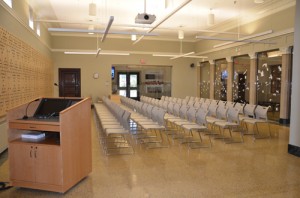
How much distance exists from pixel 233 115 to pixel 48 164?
16.8 feet

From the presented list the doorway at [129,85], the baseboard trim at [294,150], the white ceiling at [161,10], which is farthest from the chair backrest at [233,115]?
the doorway at [129,85]

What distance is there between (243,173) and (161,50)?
40.1 ft

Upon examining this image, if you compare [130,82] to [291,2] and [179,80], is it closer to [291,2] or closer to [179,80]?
[179,80]

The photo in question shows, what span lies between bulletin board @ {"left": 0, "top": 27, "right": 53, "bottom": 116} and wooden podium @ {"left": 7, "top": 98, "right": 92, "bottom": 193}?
Answer: 2.01m

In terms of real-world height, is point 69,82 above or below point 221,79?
below

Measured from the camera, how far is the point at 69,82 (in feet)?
48.5

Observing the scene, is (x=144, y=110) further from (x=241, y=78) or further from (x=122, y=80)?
(x=122, y=80)

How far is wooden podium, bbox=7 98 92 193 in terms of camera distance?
3.36 m

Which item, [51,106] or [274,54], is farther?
[274,54]

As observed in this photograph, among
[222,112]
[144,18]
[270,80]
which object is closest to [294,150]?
[222,112]

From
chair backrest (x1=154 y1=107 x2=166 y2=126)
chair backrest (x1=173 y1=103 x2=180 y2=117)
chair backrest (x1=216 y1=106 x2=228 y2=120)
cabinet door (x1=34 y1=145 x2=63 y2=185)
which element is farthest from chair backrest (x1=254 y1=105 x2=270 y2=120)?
cabinet door (x1=34 y1=145 x2=63 y2=185)

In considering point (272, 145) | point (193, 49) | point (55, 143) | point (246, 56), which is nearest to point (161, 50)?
point (193, 49)

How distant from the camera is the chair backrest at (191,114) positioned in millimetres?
6704

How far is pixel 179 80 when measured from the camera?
53.8ft
